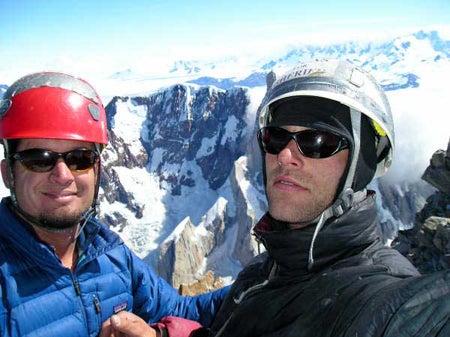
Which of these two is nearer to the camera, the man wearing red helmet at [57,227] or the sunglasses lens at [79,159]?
the man wearing red helmet at [57,227]

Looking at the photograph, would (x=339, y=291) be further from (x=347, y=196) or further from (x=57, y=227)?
(x=57, y=227)

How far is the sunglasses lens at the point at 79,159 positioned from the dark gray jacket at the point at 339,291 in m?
2.57

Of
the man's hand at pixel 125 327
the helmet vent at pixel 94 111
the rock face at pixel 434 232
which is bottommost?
the rock face at pixel 434 232

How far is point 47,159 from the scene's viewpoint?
15.2ft

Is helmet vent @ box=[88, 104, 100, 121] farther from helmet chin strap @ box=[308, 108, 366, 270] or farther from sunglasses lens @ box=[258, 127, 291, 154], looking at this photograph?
helmet chin strap @ box=[308, 108, 366, 270]

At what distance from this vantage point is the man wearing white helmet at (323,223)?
8.87 ft

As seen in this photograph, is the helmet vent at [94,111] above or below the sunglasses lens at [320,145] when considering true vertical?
above

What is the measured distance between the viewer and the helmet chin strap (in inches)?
137

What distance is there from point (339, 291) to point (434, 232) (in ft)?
85.1

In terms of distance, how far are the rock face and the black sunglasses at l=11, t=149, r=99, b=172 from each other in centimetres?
2395

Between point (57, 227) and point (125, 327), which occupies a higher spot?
point (57, 227)

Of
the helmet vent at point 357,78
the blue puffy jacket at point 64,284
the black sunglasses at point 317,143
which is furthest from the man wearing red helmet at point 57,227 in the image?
the helmet vent at point 357,78

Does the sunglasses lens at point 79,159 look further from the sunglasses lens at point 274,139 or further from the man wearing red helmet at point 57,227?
the sunglasses lens at point 274,139

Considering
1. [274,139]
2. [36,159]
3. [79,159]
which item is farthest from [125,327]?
[274,139]
